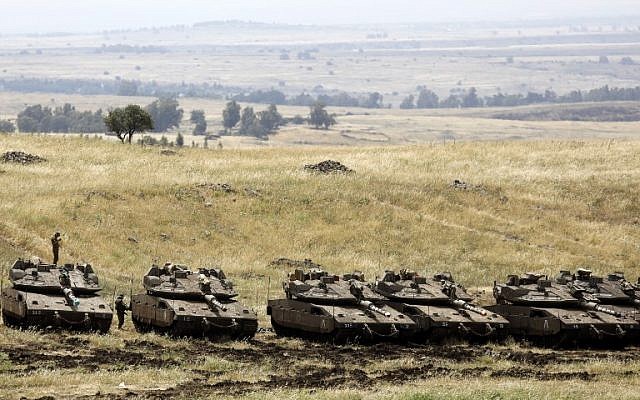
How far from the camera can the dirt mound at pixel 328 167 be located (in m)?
73.9

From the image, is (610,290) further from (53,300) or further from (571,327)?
(53,300)

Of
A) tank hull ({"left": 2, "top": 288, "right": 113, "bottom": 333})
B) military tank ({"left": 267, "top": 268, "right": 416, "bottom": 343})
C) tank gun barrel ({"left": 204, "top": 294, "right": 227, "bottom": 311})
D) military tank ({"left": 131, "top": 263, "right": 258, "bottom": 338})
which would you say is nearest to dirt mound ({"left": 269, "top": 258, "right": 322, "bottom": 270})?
military tank ({"left": 267, "top": 268, "right": 416, "bottom": 343})

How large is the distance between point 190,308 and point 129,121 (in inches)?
2202

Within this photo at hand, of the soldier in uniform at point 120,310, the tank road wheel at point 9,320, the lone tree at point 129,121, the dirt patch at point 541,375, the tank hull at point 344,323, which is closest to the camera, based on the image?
the dirt patch at point 541,375

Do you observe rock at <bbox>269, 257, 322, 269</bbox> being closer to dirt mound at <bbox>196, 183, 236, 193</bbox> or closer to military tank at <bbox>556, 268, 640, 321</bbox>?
dirt mound at <bbox>196, 183, 236, 193</bbox>

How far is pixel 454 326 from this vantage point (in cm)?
3628

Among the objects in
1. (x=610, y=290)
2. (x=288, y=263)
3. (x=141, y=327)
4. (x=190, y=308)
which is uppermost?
(x=190, y=308)

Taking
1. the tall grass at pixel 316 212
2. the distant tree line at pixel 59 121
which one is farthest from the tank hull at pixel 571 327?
the distant tree line at pixel 59 121

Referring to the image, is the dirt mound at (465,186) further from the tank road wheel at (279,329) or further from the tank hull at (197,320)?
the tank hull at (197,320)

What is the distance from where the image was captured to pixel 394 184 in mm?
71375

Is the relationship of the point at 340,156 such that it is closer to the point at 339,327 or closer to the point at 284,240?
the point at 284,240

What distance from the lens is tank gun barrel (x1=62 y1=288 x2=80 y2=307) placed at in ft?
115

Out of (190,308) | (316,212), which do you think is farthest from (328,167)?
(190,308)

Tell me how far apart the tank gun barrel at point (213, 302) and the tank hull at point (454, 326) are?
5635 mm
